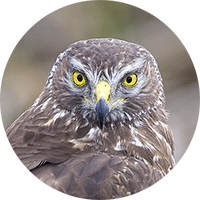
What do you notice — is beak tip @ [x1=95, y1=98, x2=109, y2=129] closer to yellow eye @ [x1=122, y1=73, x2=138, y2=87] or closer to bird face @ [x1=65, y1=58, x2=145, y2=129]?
bird face @ [x1=65, y1=58, x2=145, y2=129]

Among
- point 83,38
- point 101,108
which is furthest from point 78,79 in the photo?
point 83,38

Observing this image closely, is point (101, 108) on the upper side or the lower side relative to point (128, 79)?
lower

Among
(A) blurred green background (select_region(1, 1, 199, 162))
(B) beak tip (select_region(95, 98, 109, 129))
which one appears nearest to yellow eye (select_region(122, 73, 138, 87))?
(B) beak tip (select_region(95, 98, 109, 129))

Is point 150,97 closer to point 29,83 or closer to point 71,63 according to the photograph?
point 71,63

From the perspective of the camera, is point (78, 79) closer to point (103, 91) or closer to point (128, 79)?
point (103, 91)

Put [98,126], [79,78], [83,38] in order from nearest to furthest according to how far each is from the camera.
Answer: [79,78] < [98,126] < [83,38]

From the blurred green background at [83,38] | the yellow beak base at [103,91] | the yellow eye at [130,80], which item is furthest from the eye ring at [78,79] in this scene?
the blurred green background at [83,38]

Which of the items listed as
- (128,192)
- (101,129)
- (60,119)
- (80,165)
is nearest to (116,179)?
(128,192)
